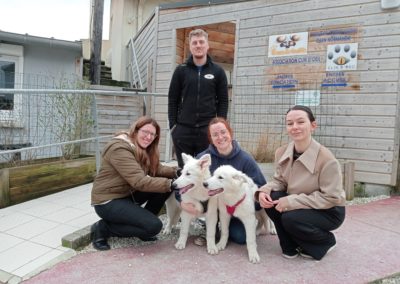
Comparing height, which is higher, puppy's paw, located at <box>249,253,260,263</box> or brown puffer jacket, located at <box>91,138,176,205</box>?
brown puffer jacket, located at <box>91,138,176,205</box>

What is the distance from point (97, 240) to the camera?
3311mm

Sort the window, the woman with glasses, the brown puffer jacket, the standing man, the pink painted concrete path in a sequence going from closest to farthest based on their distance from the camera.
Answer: the pink painted concrete path, the brown puffer jacket, the woman with glasses, the standing man, the window

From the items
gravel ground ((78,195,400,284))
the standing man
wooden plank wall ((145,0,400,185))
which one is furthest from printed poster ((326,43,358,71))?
gravel ground ((78,195,400,284))

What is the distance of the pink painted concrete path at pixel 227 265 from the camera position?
8.83ft

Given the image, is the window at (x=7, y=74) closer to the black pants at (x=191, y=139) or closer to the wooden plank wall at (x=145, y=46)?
the wooden plank wall at (x=145, y=46)

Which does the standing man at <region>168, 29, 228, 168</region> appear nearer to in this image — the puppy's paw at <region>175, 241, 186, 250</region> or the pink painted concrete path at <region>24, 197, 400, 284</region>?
the puppy's paw at <region>175, 241, 186, 250</region>

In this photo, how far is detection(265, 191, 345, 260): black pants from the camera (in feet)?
9.33

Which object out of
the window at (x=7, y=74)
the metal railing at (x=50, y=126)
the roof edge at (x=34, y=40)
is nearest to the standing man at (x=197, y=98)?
the metal railing at (x=50, y=126)

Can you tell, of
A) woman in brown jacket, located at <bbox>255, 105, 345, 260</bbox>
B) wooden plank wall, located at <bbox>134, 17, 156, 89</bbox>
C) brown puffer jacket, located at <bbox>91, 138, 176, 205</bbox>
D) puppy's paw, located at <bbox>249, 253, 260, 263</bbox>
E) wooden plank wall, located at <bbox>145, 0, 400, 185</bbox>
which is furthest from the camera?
wooden plank wall, located at <bbox>134, 17, 156, 89</bbox>

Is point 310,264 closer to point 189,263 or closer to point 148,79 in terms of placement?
point 189,263

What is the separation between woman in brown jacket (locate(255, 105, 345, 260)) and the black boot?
1.55 m

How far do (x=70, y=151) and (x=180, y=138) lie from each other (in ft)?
9.88

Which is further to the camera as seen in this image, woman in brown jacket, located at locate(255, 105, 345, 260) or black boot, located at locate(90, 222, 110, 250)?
black boot, located at locate(90, 222, 110, 250)

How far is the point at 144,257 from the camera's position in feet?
10.1
